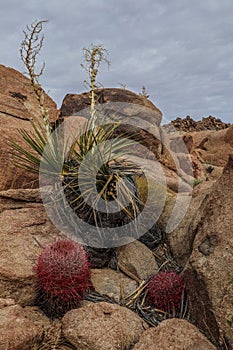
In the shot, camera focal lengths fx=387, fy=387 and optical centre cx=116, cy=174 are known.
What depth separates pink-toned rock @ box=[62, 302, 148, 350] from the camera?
375cm

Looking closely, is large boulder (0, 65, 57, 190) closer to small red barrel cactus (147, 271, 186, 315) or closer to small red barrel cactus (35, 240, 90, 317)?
small red barrel cactus (35, 240, 90, 317)

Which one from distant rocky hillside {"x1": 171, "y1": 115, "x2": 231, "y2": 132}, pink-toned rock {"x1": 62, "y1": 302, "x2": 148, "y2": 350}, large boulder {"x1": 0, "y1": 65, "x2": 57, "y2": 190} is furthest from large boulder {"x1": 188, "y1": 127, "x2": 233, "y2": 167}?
pink-toned rock {"x1": 62, "y1": 302, "x2": 148, "y2": 350}

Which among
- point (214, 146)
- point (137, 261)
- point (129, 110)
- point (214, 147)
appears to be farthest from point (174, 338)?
point (214, 146)

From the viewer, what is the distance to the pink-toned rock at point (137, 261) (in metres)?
5.20

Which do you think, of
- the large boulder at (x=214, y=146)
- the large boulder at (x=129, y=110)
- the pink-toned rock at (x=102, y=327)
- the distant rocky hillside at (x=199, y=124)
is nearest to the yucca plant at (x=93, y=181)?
the pink-toned rock at (x=102, y=327)

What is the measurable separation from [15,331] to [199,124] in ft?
104

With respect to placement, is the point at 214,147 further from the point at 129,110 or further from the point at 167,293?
the point at 167,293

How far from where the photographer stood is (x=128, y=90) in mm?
11531

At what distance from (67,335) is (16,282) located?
921 millimetres

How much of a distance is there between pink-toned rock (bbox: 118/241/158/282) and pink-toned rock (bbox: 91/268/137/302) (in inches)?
4.3

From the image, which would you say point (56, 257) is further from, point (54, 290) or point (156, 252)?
point (156, 252)

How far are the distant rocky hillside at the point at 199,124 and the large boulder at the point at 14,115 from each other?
24.0 m

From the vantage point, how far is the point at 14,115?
8242 millimetres

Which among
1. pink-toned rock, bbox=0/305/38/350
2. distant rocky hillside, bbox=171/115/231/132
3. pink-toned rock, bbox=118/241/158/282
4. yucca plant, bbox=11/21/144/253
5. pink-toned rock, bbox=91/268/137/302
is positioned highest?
distant rocky hillside, bbox=171/115/231/132
